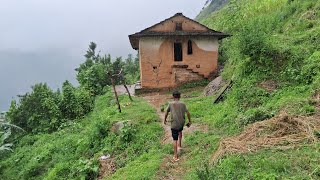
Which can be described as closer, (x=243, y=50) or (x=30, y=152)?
(x=243, y=50)

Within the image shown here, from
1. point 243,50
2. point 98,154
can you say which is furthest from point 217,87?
point 98,154

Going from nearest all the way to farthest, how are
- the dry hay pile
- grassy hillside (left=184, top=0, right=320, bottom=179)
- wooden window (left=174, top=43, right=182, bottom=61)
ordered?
grassy hillside (left=184, top=0, right=320, bottom=179) → the dry hay pile → wooden window (left=174, top=43, right=182, bottom=61)

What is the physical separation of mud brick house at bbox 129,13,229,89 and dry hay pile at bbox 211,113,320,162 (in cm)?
1500

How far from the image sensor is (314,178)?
6809 mm

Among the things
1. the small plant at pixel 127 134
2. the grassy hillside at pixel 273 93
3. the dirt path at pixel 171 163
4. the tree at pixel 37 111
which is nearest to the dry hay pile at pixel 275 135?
the grassy hillside at pixel 273 93

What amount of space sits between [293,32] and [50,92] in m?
18.2

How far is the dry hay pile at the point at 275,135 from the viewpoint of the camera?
28.7 feet

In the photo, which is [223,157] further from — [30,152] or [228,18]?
[228,18]

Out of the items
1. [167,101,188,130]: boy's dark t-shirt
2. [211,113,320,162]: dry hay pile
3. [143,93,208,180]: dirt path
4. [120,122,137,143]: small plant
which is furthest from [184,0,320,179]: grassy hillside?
[120,122,137,143]: small plant

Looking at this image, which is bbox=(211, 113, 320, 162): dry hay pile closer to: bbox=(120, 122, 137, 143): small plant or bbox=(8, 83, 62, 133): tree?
bbox=(120, 122, 137, 143): small plant

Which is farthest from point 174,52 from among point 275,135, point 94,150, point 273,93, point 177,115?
point 275,135

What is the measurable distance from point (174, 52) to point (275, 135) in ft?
53.3

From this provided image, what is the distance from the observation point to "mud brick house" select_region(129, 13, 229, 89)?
963 inches

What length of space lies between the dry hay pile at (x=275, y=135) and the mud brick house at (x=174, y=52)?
14995 millimetres
